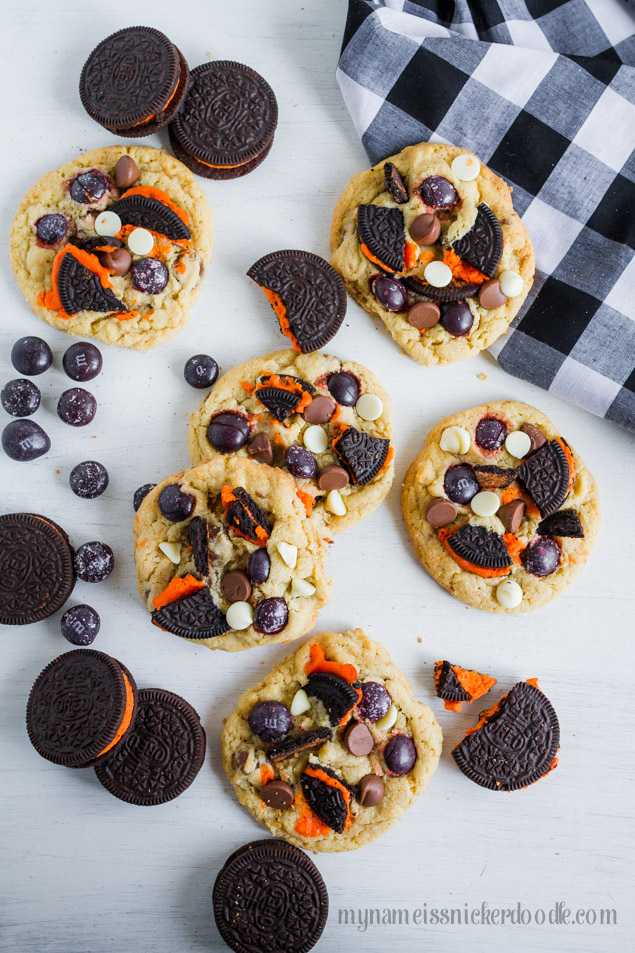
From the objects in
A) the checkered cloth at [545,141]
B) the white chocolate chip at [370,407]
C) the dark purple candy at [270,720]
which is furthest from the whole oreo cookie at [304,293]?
the dark purple candy at [270,720]

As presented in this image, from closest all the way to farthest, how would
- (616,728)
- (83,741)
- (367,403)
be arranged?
(83,741)
(367,403)
(616,728)

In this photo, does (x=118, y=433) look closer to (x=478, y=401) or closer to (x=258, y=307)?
(x=258, y=307)

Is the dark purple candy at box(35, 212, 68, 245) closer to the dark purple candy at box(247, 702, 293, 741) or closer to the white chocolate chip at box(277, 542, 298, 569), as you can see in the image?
the white chocolate chip at box(277, 542, 298, 569)

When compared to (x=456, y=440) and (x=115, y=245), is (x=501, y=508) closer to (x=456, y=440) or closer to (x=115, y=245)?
(x=456, y=440)

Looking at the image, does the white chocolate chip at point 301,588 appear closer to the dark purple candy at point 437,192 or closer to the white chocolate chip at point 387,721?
the white chocolate chip at point 387,721

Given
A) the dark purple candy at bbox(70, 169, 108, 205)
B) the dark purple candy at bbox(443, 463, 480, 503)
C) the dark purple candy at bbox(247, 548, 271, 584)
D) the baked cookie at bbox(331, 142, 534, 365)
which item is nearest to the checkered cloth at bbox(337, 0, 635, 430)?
the baked cookie at bbox(331, 142, 534, 365)

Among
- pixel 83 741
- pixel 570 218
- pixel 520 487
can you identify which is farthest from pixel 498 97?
pixel 83 741

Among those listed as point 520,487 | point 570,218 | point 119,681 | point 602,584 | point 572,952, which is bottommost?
point 572,952

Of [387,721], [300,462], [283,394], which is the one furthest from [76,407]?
[387,721]
